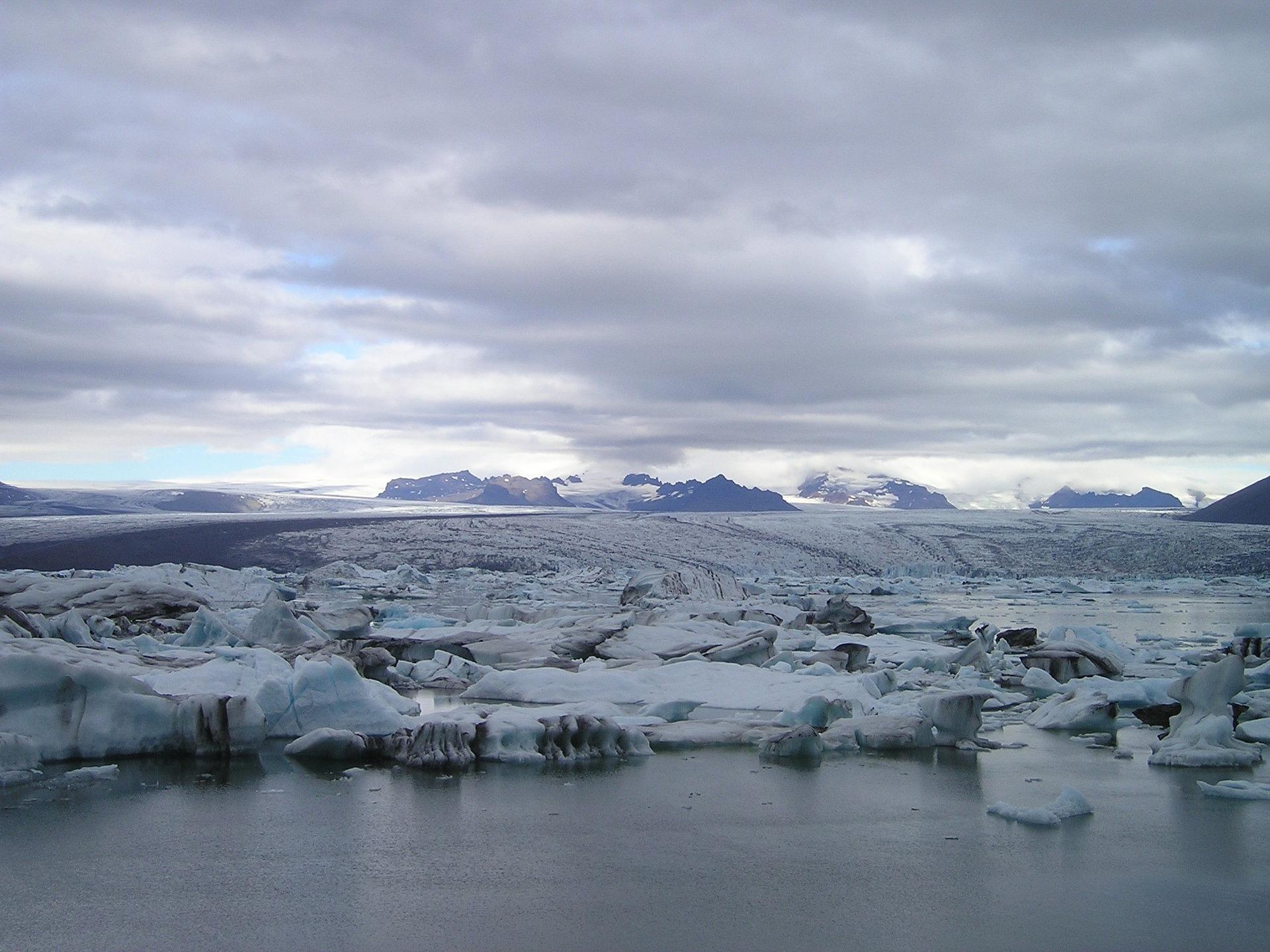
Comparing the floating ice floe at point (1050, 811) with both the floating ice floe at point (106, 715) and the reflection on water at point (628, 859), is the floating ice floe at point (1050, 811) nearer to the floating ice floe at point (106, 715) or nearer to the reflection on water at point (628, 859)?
the reflection on water at point (628, 859)

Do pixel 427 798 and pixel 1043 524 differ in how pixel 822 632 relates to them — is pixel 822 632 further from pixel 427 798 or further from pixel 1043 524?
pixel 1043 524

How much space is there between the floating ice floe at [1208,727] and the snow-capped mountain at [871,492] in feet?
321

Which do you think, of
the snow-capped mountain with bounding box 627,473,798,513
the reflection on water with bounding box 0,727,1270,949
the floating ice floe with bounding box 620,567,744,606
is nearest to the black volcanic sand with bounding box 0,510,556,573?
the floating ice floe with bounding box 620,567,744,606

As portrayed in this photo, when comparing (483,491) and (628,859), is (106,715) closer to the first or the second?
(628,859)

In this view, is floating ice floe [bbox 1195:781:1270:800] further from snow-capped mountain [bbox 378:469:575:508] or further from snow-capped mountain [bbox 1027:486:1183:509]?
snow-capped mountain [bbox 1027:486:1183:509]

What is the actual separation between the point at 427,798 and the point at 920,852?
2.46 meters

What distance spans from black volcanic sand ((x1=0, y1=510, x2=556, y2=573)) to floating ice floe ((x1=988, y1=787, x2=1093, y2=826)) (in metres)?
23.3

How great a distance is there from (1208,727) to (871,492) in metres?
120

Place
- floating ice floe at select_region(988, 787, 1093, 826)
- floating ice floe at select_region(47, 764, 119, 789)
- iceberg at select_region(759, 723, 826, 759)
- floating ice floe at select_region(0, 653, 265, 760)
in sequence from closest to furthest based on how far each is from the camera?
floating ice floe at select_region(988, 787, 1093, 826)
floating ice floe at select_region(47, 764, 119, 789)
floating ice floe at select_region(0, 653, 265, 760)
iceberg at select_region(759, 723, 826, 759)

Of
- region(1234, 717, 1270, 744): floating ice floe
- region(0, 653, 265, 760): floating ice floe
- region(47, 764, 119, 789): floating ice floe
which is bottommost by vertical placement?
region(47, 764, 119, 789): floating ice floe

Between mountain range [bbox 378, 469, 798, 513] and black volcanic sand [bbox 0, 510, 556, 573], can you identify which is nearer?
black volcanic sand [bbox 0, 510, 556, 573]

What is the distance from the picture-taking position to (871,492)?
12388 cm

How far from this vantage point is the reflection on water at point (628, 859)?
3631 millimetres

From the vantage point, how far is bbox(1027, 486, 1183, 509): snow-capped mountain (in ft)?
358
